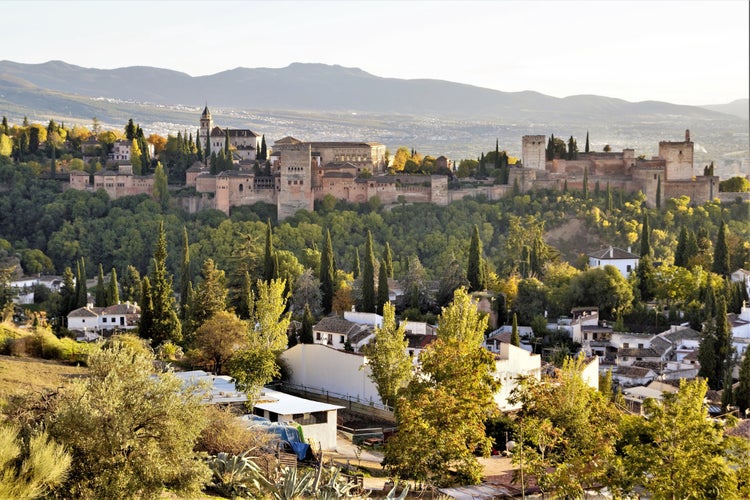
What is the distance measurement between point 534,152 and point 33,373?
38444 millimetres

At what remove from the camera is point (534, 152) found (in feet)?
181

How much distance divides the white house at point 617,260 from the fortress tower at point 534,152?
13.9 m

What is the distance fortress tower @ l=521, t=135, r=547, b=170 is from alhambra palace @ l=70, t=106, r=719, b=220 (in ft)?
0.15

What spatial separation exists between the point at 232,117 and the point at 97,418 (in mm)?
141136

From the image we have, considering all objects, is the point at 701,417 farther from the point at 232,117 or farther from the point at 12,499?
the point at 232,117

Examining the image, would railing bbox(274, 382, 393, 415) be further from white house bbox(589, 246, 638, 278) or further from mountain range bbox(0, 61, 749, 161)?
mountain range bbox(0, 61, 749, 161)

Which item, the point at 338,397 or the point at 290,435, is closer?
the point at 290,435

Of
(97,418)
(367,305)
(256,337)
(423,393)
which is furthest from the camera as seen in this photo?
(367,305)

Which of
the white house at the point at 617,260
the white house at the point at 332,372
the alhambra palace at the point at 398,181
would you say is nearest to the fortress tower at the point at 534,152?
the alhambra palace at the point at 398,181

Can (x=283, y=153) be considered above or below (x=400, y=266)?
above

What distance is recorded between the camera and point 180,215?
53.9m

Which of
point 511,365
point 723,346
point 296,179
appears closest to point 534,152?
point 296,179

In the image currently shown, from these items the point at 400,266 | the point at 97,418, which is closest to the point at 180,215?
the point at 400,266

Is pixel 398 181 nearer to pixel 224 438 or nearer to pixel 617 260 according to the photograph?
pixel 617 260
